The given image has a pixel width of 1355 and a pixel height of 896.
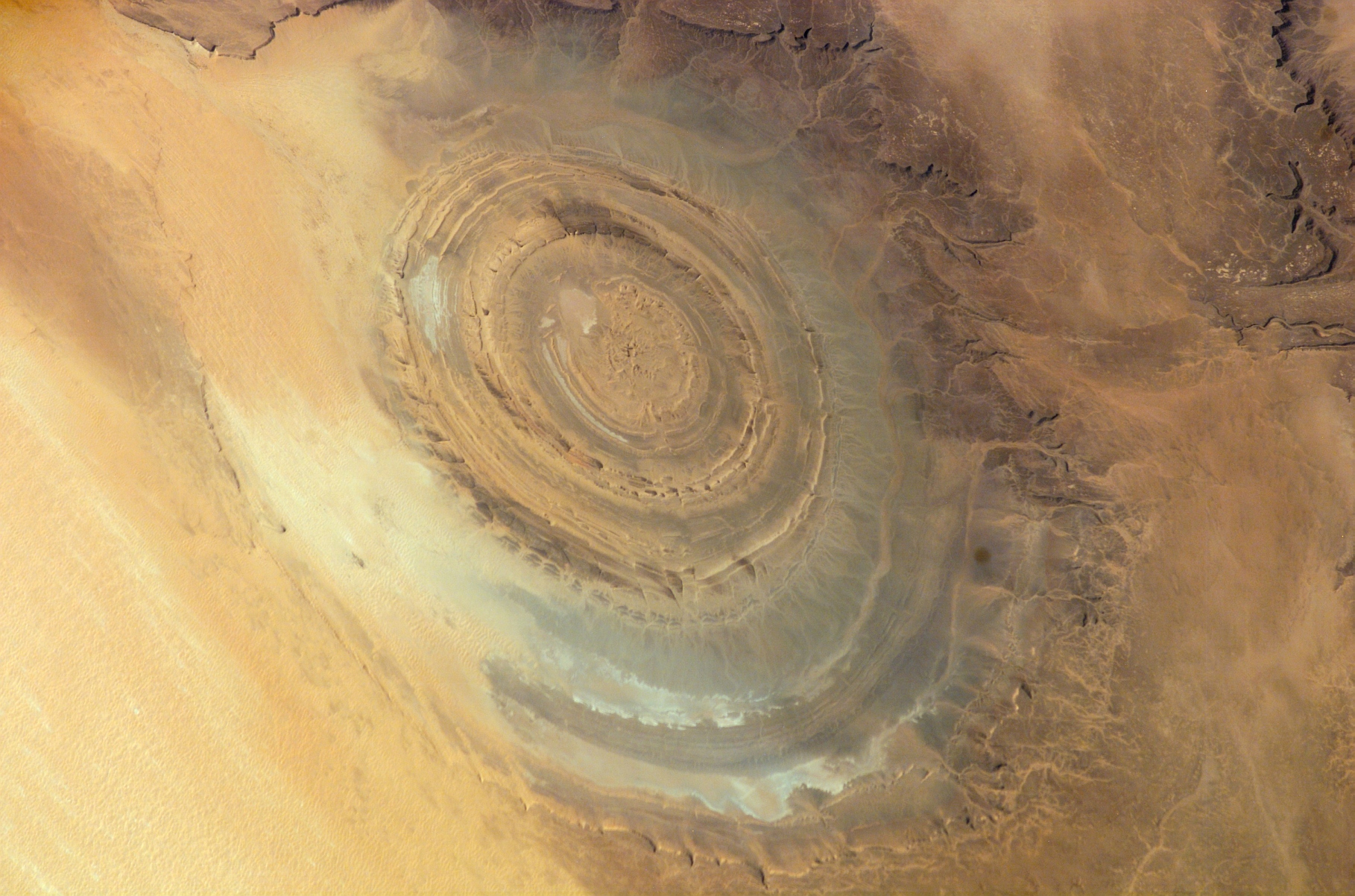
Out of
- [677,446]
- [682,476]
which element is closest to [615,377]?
[677,446]

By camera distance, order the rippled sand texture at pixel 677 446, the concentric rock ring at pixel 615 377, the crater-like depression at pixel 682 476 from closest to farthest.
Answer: the rippled sand texture at pixel 677 446, the crater-like depression at pixel 682 476, the concentric rock ring at pixel 615 377

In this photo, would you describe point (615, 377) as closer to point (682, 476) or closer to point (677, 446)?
point (677, 446)

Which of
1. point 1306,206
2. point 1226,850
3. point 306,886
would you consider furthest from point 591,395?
point 1306,206

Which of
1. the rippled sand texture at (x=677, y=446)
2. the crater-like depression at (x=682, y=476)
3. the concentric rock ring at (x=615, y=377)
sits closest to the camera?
the rippled sand texture at (x=677, y=446)

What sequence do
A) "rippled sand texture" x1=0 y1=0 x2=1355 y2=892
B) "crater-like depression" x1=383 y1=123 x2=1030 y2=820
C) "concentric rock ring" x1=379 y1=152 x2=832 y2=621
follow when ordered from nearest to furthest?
"rippled sand texture" x1=0 y1=0 x2=1355 y2=892 < "crater-like depression" x1=383 y1=123 x2=1030 y2=820 < "concentric rock ring" x1=379 y1=152 x2=832 y2=621

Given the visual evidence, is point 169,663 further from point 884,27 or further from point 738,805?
point 884,27

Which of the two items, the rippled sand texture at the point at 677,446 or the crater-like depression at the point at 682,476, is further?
the crater-like depression at the point at 682,476
